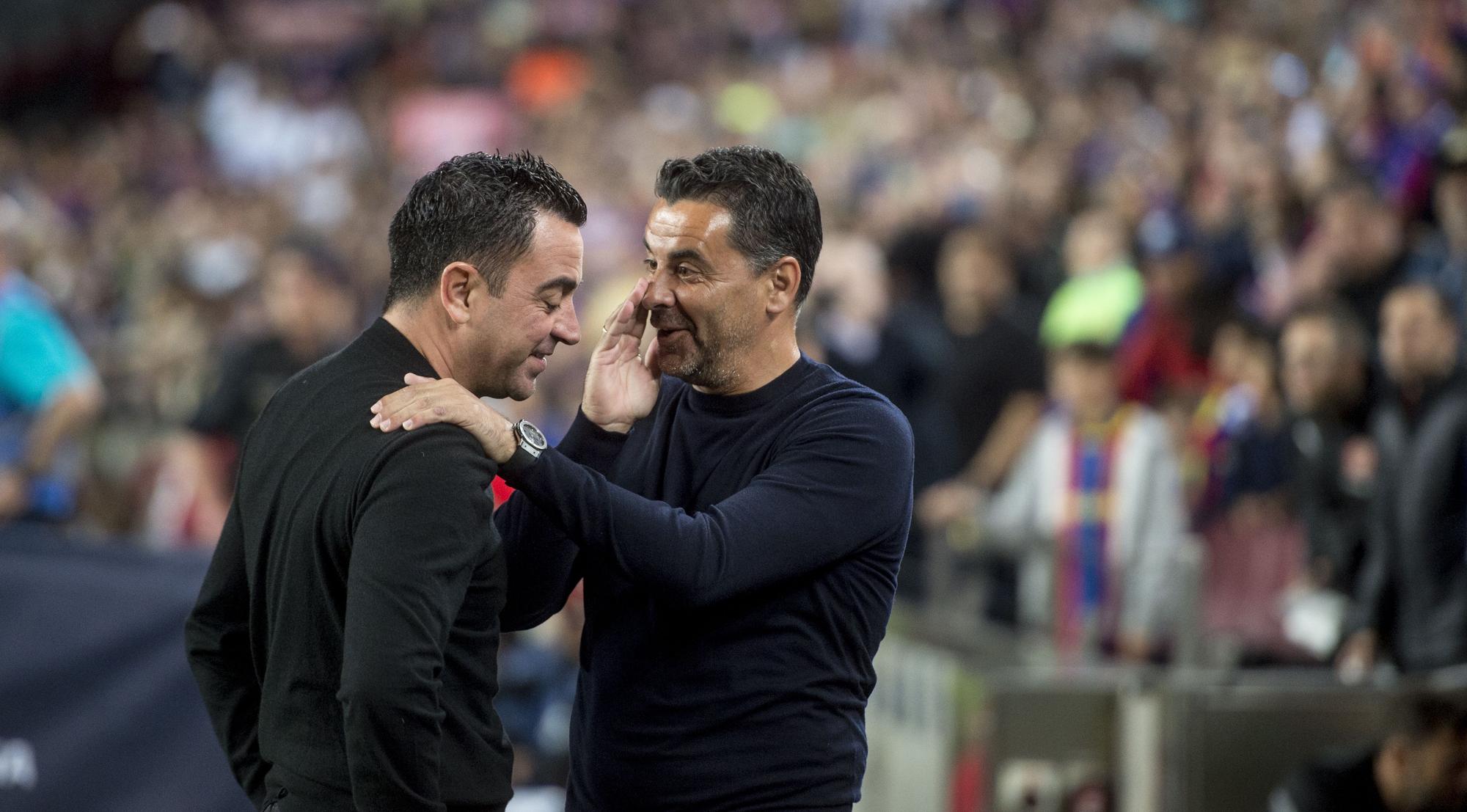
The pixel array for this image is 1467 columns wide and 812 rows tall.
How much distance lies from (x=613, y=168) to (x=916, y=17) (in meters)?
2.86

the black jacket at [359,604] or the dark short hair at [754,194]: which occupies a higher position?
the dark short hair at [754,194]

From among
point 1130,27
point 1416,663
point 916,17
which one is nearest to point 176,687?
point 1416,663

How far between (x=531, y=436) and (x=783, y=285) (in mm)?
549

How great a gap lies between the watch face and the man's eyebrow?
0.20 metres

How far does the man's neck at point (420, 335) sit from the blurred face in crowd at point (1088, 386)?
4.27m

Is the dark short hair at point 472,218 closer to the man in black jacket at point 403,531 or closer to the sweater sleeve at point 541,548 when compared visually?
the man in black jacket at point 403,531

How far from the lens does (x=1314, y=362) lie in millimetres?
6211

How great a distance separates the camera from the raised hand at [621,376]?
2996mm

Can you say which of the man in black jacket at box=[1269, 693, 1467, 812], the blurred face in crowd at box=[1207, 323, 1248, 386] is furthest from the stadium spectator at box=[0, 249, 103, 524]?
the blurred face in crowd at box=[1207, 323, 1248, 386]

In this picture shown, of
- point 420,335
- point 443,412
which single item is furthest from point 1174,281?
point 443,412

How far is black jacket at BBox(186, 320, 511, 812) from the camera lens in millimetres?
2412

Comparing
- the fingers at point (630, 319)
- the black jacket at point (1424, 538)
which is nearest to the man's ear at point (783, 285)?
the fingers at point (630, 319)

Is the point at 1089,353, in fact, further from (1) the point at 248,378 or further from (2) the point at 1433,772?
(1) the point at 248,378

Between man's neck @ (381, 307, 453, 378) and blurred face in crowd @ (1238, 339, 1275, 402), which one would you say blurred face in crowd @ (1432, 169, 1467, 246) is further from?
man's neck @ (381, 307, 453, 378)
